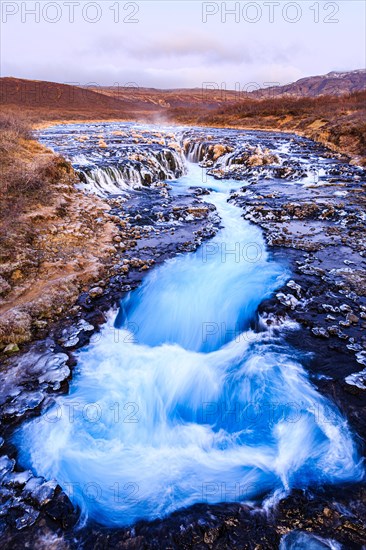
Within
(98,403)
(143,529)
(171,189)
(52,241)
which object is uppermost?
(171,189)

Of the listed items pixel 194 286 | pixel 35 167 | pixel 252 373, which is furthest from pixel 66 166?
pixel 252 373

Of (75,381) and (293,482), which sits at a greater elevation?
(75,381)

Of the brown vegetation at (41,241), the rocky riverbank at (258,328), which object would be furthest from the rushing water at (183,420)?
the brown vegetation at (41,241)

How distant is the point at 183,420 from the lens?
4777 mm

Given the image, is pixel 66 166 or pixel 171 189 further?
pixel 171 189

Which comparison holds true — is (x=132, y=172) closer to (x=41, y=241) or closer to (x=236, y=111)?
(x=41, y=241)

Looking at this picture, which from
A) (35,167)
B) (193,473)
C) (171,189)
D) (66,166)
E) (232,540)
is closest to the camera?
(232,540)

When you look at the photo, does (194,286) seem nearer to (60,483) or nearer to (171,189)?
(60,483)

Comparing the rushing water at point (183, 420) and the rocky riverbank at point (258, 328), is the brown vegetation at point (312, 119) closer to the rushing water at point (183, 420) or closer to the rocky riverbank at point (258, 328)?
the rocky riverbank at point (258, 328)

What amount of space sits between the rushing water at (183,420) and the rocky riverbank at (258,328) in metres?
0.22

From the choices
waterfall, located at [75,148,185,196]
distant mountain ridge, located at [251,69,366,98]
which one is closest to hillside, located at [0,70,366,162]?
waterfall, located at [75,148,185,196]

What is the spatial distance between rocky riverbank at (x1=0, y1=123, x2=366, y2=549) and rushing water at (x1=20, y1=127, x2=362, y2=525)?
0.71ft

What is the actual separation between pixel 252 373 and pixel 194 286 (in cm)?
298

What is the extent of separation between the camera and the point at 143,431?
4.58 m
